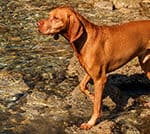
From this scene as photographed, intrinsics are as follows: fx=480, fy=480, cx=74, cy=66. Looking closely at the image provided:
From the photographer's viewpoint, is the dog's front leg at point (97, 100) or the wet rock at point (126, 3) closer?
the dog's front leg at point (97, 100)

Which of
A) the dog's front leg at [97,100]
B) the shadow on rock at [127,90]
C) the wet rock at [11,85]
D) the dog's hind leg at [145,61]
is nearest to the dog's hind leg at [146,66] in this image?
the dog's hind leg at [145,61]

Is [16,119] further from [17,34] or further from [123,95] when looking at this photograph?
[17,34]

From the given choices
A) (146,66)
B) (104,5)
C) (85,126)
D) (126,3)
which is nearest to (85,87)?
(85,126)

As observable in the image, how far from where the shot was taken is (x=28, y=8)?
13.2 metres

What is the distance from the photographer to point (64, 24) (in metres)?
7.15

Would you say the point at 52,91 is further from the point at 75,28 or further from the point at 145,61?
the point at 75,28

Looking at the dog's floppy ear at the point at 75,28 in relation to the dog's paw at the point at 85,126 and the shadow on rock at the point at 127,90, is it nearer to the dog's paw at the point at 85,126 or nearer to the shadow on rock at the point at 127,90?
the dog's paw at the point at 85,126

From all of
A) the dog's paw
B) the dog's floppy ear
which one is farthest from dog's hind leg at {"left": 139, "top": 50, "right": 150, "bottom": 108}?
the dog's floppy ear

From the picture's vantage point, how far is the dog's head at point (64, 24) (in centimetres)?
714

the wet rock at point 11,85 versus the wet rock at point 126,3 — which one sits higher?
the wet rock at point 126,3

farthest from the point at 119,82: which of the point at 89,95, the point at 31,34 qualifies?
the point at 31,34

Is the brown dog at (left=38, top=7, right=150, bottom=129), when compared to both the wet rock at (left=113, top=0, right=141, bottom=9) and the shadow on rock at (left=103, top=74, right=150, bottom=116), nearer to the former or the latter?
the shadow on rock at (left=103, top=74, right=150, bottom=116)

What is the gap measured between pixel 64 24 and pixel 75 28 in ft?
0.57

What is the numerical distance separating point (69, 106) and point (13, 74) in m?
1.55
